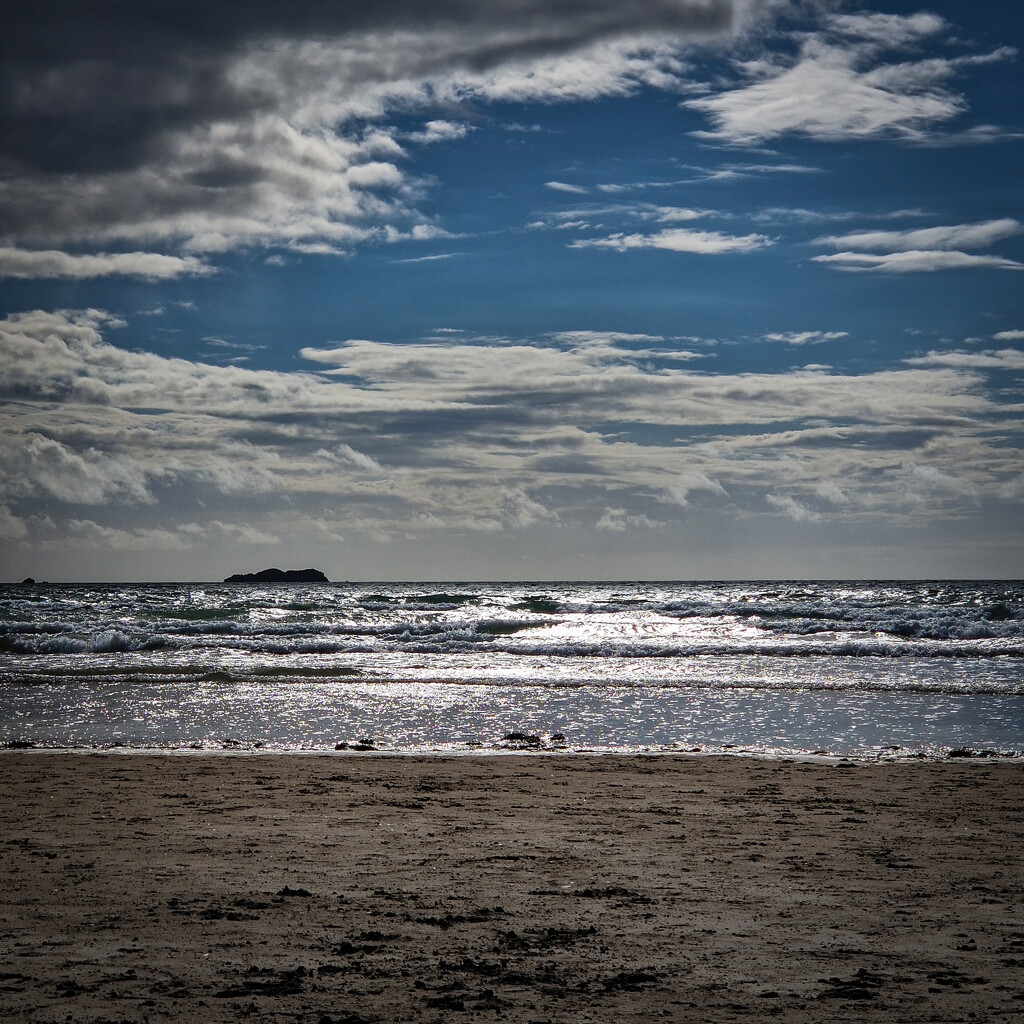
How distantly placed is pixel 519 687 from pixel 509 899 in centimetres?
1429

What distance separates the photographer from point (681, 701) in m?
18.2

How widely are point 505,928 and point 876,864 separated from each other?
120 inches

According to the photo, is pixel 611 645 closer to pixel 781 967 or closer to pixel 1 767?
pixel 1 767

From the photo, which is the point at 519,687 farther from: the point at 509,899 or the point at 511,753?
the point at 509,899

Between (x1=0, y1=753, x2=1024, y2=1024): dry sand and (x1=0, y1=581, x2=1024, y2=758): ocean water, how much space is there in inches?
138

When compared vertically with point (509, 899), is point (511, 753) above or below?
below

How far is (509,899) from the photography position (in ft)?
19.8

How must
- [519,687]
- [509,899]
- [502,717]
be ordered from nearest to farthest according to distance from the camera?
1. [509,899]
2. [502,717]
3. [519,687]

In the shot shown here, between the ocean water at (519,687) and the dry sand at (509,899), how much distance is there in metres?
3.51

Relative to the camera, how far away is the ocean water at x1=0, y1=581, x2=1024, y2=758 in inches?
543

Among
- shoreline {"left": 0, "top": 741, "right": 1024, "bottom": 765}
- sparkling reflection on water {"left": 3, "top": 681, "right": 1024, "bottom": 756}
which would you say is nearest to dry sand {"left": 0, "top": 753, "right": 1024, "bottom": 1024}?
shoreline {"left": 0, "top": 741, "right": 1024, "bottom": 765}

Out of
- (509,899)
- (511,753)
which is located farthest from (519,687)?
(509,899)

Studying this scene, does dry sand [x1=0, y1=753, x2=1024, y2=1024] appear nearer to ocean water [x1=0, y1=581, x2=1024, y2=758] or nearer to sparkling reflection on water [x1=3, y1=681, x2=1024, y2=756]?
sparkling reflection on water [x1=3, y1=681, x2=1024, y2=756]

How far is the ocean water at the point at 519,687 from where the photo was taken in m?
13.8
